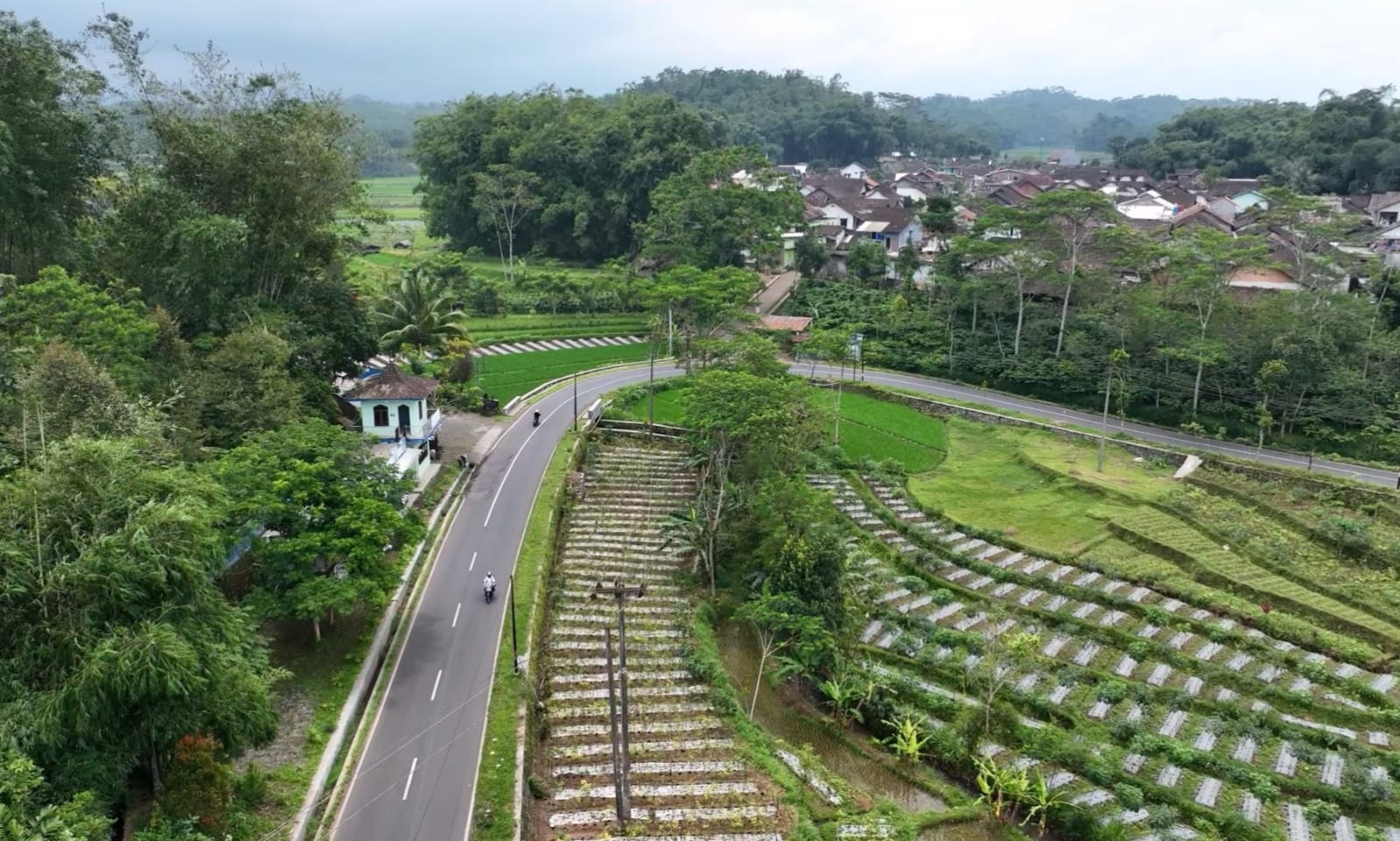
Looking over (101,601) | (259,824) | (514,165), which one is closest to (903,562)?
(259,824)

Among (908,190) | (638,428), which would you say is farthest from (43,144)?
(908,190)

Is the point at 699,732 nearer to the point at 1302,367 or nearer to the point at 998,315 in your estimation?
the point at 1302,367

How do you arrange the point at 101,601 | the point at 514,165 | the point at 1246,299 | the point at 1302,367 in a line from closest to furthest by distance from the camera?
the point at 101,601, the point at 1302,367, the point at 1246,299, the point at 514,165

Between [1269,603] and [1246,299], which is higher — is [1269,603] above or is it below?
below

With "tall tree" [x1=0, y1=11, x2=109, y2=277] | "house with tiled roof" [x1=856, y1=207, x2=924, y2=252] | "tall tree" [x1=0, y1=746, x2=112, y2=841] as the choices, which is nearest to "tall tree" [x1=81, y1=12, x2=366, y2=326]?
"tall tree" [x1=0, y1=11, x2=109, y2=277]

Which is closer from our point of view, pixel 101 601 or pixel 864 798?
pixel 101 601

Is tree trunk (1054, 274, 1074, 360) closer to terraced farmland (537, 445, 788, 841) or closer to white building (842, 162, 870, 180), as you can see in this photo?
terraced farmland (537, 445, 788, 841)

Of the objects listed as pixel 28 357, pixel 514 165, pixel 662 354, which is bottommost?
pixel 662 354

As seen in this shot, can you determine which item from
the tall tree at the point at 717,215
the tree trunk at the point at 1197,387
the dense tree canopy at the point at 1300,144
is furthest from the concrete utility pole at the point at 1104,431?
the dense tree canopy at the point at 1300,144
